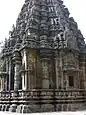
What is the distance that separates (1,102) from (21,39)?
6350 mm

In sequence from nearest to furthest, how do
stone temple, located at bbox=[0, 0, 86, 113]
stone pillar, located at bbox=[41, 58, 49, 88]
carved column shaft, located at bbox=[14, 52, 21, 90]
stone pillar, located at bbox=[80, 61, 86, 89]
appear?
stone temple, located at bbox=[0, 0, 86, 113], stone pillar, located at bbox=[41, 58, 49, 88], carved column shaft, located at bbox=[14, 52, 21, 90], stone pillar, located at bbox=[80, 61, 86, 89]

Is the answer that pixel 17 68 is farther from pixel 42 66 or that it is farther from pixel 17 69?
pixel 42 66

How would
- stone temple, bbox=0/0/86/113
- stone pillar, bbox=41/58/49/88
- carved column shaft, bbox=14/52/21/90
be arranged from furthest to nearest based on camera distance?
carved column shaft, bbox=14/52/21/90 < stone pillar, bbox=41/58/49/88 < stone temple, bbox=0/0/86/113

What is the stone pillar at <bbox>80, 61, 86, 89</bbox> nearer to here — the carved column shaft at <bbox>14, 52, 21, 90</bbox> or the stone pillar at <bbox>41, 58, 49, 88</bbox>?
the stone pillar at <bbox>41, 58, 49, 88</bbox>

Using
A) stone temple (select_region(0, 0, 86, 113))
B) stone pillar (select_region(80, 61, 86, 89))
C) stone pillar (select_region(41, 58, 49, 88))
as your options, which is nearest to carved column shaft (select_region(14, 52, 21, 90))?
stone temple (select_region(0, 0, 86, 113))

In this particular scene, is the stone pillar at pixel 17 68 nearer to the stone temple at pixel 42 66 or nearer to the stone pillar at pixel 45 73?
the stone temple at pixel 42 66

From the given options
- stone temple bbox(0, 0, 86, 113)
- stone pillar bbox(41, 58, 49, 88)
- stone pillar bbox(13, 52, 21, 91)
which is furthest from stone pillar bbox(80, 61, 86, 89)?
stone pillar bbox(13, 52, 21, 91)

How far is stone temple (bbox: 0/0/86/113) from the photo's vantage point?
15.6 meters

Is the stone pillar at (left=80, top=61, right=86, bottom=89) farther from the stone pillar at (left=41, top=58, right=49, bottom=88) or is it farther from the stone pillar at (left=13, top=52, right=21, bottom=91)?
the stone pillar at (left=13, top=52, right=21, bottom=91)

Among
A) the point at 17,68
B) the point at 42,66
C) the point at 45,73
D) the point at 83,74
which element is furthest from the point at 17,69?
the point at 83,74

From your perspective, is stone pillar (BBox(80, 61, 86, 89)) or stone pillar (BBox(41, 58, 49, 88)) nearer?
stone pillar (BBox(41, 58, 49, 88))

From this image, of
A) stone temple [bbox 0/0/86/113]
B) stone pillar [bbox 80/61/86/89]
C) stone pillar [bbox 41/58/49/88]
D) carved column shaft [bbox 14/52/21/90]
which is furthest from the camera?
stone pillar [bbox 80/61/86/89]

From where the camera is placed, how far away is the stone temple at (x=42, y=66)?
1563 centimetres

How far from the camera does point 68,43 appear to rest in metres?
17.3
